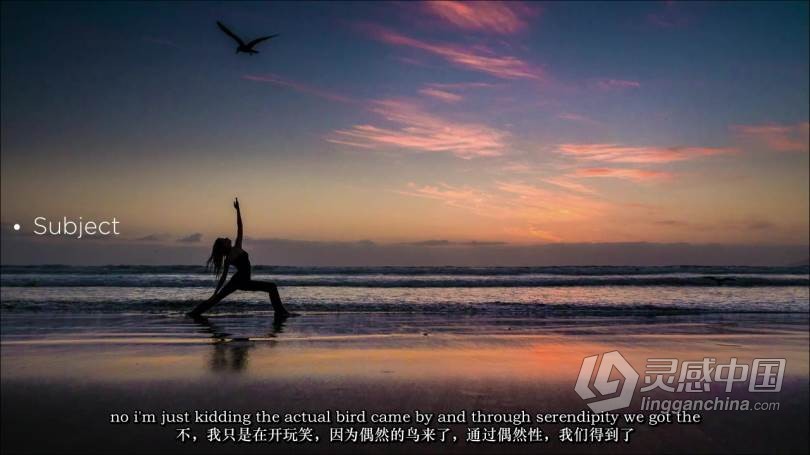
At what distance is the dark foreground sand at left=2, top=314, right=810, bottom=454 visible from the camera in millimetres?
4078

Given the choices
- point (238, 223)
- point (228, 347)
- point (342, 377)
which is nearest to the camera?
point (342, 377)

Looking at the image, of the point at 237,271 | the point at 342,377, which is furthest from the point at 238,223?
the point at 342,377

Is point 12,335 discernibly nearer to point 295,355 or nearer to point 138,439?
point 295,355

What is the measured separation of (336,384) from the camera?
18.3 feet

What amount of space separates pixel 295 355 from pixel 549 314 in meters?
8.52

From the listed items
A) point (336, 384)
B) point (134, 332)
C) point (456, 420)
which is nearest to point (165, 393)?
point (336, 384)

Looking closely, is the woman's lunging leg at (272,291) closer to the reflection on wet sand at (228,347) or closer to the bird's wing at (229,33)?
the reflection on wet sand at (228,347)

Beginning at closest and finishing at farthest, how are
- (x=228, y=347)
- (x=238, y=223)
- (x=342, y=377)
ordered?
(x=342, y=377), (x=228, y=347), (x=238, y=223)

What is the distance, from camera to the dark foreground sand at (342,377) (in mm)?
4078

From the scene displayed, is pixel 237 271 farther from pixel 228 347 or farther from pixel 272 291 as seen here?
pixel 228 347

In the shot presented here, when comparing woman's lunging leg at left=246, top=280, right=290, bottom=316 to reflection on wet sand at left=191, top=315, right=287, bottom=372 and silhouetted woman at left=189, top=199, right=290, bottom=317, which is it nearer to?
silhouetted woman at left=189, top=199, right=290, bottom=317

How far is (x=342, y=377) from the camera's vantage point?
5875 mm

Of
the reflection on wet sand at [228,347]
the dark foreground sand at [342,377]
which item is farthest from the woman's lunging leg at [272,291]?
the dark foreground sand at [342,377]

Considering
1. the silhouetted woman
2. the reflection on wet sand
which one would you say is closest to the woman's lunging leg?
the silhouetted woman
